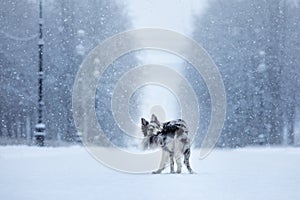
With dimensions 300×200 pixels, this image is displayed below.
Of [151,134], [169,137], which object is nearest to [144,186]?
[169,137]

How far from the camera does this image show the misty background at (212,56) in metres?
37.3

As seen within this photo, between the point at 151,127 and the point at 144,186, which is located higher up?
the point at 151,127

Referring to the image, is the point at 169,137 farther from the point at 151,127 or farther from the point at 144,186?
the point at 144,186

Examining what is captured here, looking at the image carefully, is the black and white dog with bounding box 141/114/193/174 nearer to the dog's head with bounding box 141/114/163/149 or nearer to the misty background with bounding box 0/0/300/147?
the dog's head with bounding box 141/114/163/149

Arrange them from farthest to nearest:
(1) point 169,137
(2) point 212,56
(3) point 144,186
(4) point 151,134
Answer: (2) point 212,56
(4) point 151,134
(1) point 169,137
(3) point 144,186

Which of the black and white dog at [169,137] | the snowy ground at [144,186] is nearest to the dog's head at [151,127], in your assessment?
the black and white dog at [169,137]

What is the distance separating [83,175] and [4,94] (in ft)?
85.3

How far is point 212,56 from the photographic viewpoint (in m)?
39.9

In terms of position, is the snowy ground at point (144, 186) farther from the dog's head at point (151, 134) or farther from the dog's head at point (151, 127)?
the dog's head at point (151, 127)

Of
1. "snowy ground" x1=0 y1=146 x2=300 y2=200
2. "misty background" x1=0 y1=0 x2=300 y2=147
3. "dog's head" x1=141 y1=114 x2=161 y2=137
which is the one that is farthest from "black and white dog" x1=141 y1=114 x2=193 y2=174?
"misty background" x1=0 y1=0 x2=300 y2=147

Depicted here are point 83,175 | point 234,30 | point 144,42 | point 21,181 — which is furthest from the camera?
point 144,42

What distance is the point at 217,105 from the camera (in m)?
39.1

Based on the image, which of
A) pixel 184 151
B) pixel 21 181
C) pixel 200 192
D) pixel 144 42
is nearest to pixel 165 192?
pixel 200 192

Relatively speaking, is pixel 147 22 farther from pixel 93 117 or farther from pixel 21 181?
pixel 21 181
